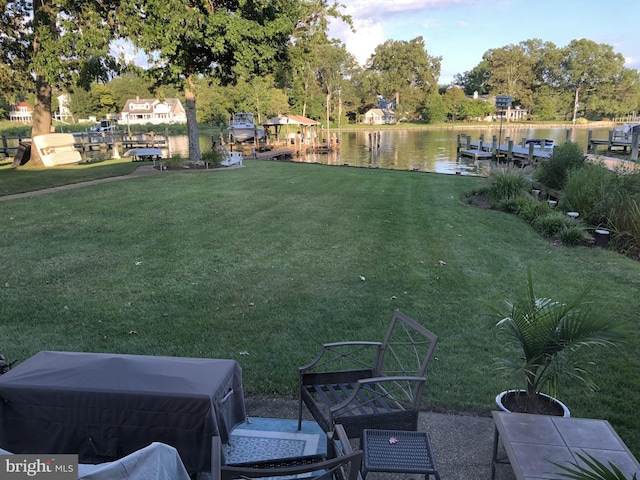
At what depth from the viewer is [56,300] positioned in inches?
223

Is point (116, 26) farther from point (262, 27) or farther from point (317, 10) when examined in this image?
point (317, 10)

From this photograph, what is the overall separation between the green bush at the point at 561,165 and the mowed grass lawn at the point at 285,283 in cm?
333

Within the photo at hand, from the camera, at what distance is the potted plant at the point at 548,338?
297 centimetres

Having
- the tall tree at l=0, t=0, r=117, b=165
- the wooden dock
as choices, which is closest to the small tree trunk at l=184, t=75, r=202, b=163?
the tall tree at l=0, t=0, r=117, b=165

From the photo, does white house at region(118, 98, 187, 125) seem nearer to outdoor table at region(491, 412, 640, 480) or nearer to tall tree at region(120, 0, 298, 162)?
tall tree at region(120, 0, 298, 162)

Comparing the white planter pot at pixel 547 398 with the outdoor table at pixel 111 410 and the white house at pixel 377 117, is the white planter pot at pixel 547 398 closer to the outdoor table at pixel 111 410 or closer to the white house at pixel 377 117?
the outdoor table at pixel 111 410

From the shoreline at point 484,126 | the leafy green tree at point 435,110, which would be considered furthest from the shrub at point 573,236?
the leafy green tree at point 435,110

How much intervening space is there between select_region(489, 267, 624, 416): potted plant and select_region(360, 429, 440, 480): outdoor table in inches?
36.7

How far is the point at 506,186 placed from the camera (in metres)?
12.4

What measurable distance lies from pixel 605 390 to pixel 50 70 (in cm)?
1921

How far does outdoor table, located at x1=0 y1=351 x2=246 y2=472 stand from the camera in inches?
97.0

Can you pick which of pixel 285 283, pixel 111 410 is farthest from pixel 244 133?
pixel 111 410

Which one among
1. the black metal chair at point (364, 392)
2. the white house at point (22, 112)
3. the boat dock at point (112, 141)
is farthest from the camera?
the white house at point (22, 112)

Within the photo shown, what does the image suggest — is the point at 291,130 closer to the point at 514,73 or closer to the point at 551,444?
the point at 551,444
